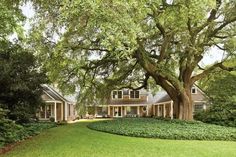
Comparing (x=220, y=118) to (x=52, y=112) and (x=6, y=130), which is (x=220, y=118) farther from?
(x=52, y=112)

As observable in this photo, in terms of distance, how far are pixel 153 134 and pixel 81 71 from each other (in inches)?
517

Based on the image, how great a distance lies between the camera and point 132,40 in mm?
15055

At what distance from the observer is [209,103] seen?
115ft

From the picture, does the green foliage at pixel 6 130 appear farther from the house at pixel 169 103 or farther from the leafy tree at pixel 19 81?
the house at pixel 169 103

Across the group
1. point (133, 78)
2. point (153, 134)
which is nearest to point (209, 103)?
point (133, 78)

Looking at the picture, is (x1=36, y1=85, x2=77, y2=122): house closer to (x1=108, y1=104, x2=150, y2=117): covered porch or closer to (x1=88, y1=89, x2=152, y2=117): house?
(x1=88, y1=89, x2=152, y2=117): house

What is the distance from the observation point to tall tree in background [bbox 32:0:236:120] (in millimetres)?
14188

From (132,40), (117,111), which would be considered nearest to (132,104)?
(117,111)

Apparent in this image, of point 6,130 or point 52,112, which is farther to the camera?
point 52,112

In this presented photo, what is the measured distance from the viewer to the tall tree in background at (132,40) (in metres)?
14.2

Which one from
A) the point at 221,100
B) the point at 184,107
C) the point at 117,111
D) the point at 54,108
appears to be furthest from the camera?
the point at 117,111

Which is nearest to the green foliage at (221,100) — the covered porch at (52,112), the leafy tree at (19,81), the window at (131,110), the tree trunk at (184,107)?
the tree trunk at (184,107)

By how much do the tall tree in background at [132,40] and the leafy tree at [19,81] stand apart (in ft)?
3.47

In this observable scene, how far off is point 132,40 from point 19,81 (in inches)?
382
